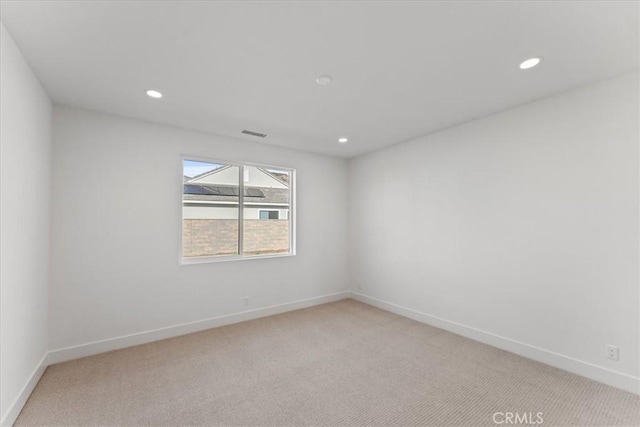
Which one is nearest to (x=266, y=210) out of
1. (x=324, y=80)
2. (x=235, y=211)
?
(x=235, y=211)

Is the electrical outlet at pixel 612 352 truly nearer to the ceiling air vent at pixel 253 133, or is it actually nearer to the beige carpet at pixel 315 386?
the beige carpet at pixel 315 386

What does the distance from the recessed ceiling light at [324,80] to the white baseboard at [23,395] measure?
10.5 feet

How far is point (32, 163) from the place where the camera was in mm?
2248

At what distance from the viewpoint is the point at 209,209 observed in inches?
150

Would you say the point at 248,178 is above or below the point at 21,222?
above

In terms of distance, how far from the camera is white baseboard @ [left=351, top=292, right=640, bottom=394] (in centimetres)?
228

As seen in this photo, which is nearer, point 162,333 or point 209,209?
point 162,333

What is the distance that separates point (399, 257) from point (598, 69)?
113 inches

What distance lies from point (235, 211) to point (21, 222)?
2.20 meters

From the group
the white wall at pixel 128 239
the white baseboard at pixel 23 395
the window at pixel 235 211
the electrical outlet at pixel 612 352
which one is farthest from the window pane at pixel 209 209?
the electrical outlet at pixel 612 352

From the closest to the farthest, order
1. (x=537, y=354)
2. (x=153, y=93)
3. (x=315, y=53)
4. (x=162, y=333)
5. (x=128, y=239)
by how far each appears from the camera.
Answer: (x=315, y=53) → (x=153, y=93) → (x=537, y=354) → (x=128, y=239) → (x=162, y=333)

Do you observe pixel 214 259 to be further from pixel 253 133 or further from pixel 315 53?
pixel 315 53

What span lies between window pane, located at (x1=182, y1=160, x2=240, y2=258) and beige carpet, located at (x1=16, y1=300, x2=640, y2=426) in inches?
45.3

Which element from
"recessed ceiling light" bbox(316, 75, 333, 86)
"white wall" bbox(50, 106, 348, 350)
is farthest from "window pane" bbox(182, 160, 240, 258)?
"recessed ceiling light" bbox(316, 75, 333, 86)
